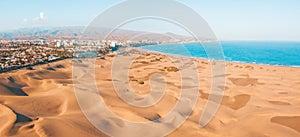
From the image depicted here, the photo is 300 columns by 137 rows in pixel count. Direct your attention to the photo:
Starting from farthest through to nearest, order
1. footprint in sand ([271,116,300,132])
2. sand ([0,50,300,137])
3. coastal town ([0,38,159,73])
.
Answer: coastal town ([0,38,159,73]) < footprint in sand ([271,116,300,132]) < sand ([0,50,300,137])

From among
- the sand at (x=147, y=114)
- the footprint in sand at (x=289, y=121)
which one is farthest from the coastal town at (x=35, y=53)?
the footprint in sand at (x=289, y=121)

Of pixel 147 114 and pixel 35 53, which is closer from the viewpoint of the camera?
pixel 147 114

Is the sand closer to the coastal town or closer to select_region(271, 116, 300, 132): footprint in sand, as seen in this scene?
select_region(271, 116, 300, 132): footprint in sand

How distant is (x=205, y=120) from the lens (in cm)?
1346

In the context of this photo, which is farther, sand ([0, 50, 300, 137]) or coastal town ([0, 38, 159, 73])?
coastal town ([0, 38, 159, 73])

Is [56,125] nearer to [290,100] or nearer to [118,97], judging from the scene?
[118,97]

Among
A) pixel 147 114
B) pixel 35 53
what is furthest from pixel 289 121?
pixel 35 53

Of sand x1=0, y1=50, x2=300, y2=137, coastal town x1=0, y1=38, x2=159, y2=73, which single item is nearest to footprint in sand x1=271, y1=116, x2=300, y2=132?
sand x1=0, y1=50, x2=300, y2=137

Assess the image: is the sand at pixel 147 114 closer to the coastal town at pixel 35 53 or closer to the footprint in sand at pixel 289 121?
the footprint in sand at pixel 289 121

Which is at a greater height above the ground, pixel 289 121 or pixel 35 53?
pixel 289 121

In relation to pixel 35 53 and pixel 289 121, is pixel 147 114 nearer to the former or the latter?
pixel 289 121

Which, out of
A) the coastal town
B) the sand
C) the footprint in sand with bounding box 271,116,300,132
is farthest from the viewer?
the coastal town

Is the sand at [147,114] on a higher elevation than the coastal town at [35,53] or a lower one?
higher

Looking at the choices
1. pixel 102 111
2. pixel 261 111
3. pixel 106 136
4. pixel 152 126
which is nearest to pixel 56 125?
pixel 106 136
